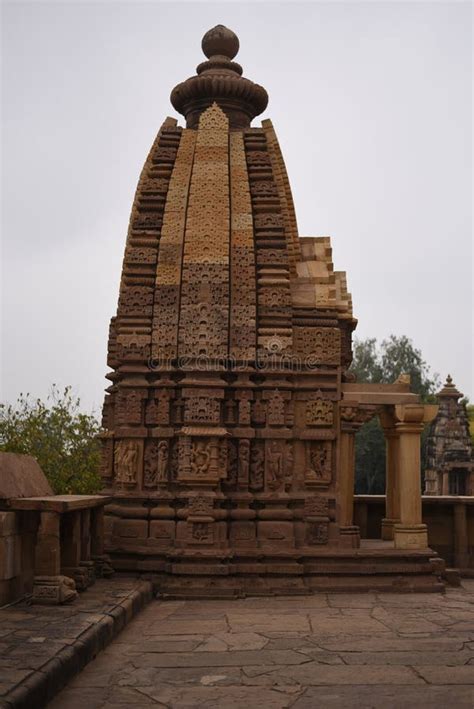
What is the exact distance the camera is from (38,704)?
15.5ft

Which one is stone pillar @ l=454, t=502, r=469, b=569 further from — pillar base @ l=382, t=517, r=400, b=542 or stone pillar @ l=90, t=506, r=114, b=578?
stone pillar @ l=90, t=506, r=114, b=578

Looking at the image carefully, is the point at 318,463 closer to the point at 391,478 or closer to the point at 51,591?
the point at 391,478

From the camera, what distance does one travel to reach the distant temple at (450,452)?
24.8 m

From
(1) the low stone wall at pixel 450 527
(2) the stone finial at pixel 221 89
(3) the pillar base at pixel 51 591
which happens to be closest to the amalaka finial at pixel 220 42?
(2) the stone finial at pixel 221 89

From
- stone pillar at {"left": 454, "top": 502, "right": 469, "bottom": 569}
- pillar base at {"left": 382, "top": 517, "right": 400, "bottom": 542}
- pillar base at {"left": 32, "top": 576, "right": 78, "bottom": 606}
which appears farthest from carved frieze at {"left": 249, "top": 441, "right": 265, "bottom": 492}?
stone pillar at {"left": 454, "top": 502, "right": 469, "bottom": 569}

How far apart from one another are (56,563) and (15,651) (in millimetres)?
2004

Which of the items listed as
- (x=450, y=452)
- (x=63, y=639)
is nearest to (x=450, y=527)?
A: (x=63, y=639)

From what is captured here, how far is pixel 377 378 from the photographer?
40.4m

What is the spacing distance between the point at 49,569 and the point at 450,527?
7.18 meters

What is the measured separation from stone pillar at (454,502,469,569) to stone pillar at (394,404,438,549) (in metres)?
2.28

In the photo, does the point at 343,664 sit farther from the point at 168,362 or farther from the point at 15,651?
the point at 168,362

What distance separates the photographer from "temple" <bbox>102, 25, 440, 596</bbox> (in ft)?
31.6

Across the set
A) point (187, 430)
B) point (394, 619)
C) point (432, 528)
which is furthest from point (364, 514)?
point (394, 619)

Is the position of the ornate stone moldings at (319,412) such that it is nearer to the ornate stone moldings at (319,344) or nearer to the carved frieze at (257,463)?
the ornate stone moldings at (319,344)
